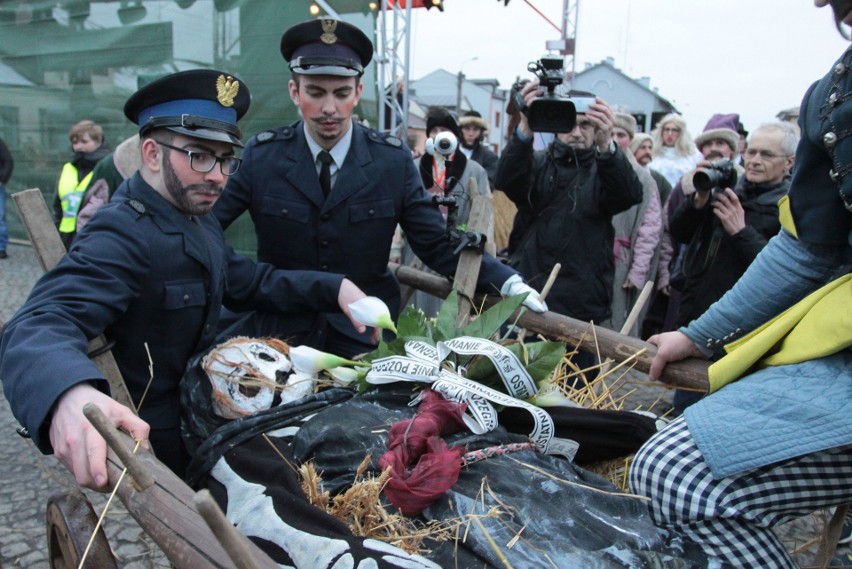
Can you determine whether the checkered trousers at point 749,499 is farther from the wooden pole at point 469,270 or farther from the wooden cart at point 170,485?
the wooden pole at point 469,270

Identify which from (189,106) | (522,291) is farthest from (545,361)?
(189,106)

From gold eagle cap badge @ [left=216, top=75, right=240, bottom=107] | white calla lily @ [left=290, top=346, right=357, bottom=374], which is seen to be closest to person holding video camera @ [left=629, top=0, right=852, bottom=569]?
white calla lily @ [left=290, top=346, right=357, bottom=374]

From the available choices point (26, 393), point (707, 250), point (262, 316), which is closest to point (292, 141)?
point (262, 316)

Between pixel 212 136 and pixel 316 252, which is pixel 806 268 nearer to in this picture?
pixel 212 136

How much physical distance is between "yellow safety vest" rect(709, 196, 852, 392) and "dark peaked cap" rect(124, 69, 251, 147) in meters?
1.50

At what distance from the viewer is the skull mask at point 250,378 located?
78.4 inches

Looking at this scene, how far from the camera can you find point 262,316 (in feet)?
9.21

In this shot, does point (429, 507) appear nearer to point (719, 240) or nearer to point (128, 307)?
point (128, 307)

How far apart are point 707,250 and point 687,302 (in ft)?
1.09

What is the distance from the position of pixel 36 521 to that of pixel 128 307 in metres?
1.90

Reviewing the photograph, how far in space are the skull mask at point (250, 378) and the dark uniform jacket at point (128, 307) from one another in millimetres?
175

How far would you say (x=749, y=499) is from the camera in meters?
1.47

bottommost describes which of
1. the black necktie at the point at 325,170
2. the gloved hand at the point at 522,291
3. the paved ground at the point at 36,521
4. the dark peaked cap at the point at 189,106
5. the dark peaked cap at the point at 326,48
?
the paved ground at the point at 36,521

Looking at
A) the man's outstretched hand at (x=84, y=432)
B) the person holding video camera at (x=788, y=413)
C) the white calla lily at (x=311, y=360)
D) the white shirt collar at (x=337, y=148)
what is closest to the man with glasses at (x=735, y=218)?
the white shirt collar at (x=337, y=148)
